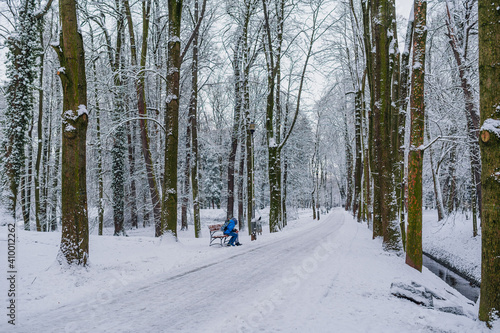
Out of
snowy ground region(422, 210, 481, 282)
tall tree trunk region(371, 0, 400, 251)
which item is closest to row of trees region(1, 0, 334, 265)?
tall tree trunk region(371, 0, 400, 251)

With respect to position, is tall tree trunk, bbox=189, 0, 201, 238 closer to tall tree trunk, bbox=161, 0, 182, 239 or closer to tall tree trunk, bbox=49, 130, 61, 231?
tall tree trunk, bbox=161, 0, 182, 239

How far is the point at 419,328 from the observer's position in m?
3.96

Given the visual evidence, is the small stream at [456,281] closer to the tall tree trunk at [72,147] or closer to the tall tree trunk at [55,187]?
the tall tree trunk at [72,147]

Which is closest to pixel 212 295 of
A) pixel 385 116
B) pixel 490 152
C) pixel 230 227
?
pixel 490 152

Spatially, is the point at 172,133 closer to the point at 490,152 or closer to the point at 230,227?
→ the point at 230,227

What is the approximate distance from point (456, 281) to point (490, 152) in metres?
9.82

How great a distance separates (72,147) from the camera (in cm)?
641

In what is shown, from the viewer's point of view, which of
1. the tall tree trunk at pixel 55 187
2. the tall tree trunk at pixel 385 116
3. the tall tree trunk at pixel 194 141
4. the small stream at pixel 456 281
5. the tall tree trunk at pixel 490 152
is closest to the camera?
the tall tree trunk at pixel 490 152

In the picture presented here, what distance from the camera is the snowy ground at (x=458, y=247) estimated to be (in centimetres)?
1205

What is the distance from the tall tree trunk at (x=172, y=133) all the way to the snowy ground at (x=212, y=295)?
154 centimetres

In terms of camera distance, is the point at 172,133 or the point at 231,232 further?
the point at 231,232

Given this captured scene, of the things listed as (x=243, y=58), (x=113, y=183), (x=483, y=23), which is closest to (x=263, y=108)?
(x=243, y=58)

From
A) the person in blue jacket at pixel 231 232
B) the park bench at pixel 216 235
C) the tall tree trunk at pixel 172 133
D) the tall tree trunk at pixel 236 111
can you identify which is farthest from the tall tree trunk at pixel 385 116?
the tall tree trunk at pixel 236 111

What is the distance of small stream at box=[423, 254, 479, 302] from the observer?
9.82m
